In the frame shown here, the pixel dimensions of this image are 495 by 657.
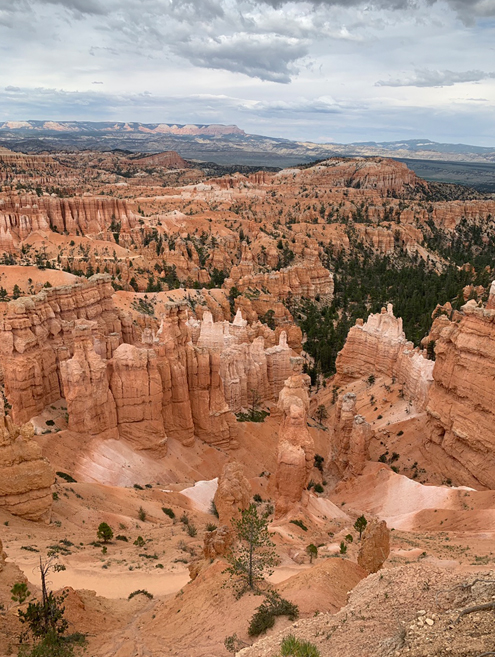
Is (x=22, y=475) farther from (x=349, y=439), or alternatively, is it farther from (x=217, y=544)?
(x=349, y=439)

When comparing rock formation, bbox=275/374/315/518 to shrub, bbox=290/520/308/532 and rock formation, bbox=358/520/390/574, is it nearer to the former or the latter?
shrub, bbox=290/520/308/532

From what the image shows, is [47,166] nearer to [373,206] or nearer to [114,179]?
[114,179]

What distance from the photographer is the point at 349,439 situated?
105 feet

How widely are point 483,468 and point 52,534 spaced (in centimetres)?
2160

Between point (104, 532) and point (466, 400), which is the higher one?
point (466, 400)

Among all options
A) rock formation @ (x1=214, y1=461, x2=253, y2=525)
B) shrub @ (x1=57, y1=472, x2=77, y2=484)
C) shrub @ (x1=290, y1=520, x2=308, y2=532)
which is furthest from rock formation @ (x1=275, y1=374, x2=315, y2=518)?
shrub @ (x1=57, y1=472, x2=77, y2=484)

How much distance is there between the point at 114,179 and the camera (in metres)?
149

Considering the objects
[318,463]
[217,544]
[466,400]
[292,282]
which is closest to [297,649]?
[217,544]

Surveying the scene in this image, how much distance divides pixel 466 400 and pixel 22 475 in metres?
22.7

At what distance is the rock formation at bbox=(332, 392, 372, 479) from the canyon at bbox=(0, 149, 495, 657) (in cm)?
15

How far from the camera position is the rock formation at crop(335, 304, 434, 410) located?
35.0 m

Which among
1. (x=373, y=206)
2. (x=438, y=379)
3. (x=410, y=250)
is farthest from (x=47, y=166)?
(x=438, y=379)

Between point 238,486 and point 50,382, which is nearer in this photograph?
point 238,486

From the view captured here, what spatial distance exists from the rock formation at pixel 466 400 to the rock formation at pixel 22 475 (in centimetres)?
2150
